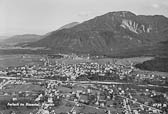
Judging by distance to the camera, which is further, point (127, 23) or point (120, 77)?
point (127, 23)

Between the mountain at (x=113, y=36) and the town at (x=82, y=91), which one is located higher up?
the mountain at (x=113, y=36)

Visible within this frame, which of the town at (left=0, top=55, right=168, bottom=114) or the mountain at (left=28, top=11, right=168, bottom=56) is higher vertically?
the mountain at (left=28, top=11, right=168, bottom=56)

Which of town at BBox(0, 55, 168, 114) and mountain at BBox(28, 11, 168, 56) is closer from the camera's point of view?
town at BBox(0, 55, 168, 114)

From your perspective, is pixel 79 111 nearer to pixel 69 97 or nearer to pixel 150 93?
pixel 69 97

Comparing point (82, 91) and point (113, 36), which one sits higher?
point (113, 36)

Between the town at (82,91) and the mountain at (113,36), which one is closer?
the town at (82,91)

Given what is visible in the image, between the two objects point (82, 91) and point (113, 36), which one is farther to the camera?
point (113, 36)

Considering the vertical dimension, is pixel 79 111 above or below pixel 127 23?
below

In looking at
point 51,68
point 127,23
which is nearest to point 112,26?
point 127,23
